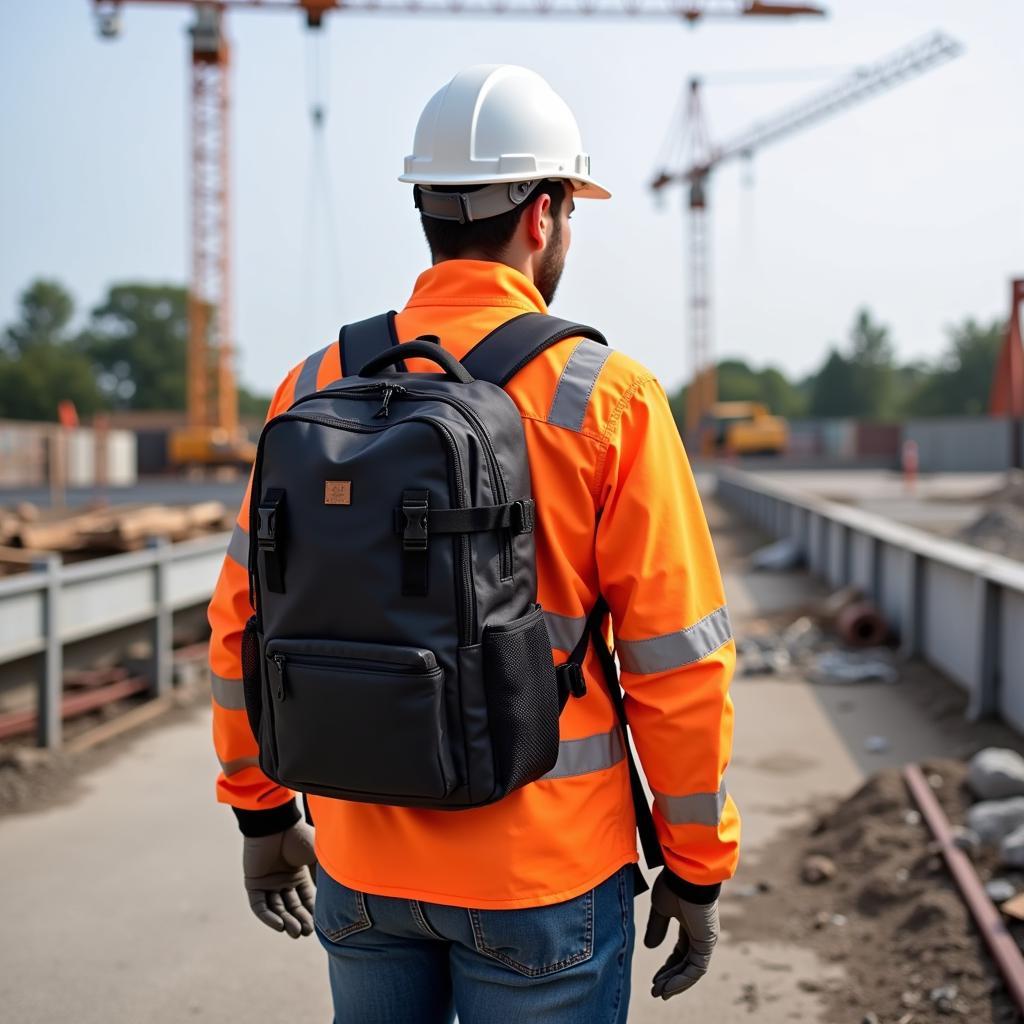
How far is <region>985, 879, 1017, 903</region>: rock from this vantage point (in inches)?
158

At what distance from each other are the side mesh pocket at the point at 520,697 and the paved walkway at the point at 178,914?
2.28 m

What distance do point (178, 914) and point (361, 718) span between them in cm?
315

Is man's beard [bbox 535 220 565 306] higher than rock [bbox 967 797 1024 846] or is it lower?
higher

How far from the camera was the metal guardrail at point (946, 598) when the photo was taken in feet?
21.8

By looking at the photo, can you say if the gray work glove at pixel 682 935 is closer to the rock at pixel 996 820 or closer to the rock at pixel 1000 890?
the rock at pixel 1000 890

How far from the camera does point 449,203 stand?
76.5 inches

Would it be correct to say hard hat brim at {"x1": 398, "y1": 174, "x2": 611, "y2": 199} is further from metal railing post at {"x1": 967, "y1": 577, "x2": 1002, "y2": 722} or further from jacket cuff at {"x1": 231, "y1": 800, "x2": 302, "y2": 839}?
metal railing post at {"x1": 967, "y1": 577, "x2": 1002, "y2": 722}

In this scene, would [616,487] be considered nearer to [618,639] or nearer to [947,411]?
[618,639]

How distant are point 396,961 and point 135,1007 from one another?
225 cm

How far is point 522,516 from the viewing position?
1684 mm

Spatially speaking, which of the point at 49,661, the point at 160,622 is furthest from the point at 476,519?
the point at 160,622

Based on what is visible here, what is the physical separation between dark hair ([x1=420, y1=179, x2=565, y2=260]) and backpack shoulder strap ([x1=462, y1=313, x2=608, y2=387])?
0.52 feet

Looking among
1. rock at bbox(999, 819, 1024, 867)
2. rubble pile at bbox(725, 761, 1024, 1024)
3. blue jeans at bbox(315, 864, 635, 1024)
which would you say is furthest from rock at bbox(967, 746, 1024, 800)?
blue jeans at bbox(315, 864, 635, 1024)

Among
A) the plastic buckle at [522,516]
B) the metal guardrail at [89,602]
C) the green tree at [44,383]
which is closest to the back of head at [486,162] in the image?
the plastic buckle at [522,516]
